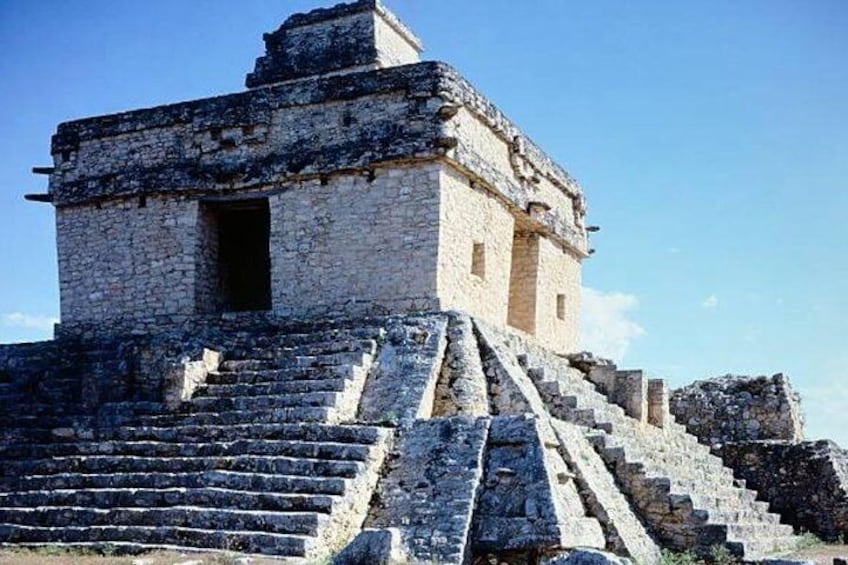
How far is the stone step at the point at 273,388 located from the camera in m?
13.8

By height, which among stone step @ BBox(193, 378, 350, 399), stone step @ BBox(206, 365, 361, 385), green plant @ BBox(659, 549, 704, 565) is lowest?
green plant @ BBox(659, 549, 704, 565)

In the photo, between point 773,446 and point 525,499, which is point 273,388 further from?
point 773,446

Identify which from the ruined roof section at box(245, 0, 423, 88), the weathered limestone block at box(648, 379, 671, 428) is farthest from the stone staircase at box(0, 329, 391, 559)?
the ruined roof section at box(245, 0, 423, 88)

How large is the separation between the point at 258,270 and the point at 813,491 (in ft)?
35.0

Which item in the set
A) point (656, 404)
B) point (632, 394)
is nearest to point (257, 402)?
point (632, 394)

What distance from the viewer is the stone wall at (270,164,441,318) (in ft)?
52.8

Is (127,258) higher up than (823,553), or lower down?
higher up

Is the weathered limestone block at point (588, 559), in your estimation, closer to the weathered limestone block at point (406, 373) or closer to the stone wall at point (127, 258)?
the weathered limestone block at point (406, 373)

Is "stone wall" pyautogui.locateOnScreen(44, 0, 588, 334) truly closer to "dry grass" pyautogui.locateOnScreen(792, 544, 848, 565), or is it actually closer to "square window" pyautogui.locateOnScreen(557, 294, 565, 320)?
"square window" pyautogui.locateOnScreen(557, 294, 565, 320)

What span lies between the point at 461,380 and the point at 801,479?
23.9ft

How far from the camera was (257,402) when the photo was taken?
13844mm

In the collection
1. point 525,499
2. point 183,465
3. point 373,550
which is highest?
point 183,465

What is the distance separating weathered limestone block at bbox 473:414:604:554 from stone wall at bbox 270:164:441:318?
A: 13.0 ft

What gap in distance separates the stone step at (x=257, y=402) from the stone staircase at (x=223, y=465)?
0.02 m
